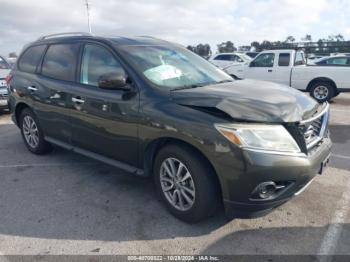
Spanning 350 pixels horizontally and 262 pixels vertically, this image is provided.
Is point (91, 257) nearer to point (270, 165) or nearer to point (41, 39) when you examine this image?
point (270, 165)

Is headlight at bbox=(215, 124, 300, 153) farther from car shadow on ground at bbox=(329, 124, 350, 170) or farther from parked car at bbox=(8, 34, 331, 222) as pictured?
car shadow on ground at bbox=(329, 124, 350, 170)

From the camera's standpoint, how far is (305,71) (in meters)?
10.8

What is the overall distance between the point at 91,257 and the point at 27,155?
3.28 m

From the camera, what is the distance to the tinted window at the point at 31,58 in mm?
5109

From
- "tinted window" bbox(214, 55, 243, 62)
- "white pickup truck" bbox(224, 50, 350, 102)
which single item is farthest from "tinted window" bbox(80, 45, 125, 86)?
"tinted window" bbox(214, 55, 243, 62)

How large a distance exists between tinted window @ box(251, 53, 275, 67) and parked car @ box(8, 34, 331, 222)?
768 cm

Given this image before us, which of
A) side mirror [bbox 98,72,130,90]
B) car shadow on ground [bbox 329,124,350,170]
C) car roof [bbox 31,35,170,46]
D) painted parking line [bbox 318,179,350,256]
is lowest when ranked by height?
painted parking line [bbox 318,179,350,256]

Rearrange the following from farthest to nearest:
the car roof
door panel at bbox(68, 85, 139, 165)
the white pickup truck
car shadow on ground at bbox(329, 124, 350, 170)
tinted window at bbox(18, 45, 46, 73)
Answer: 1. the white pickup truck
2. tinted window at bbox(18, 45, 46, 73)
3. car shadow on ground at bbox(329, 124, 350, 170)
4. the car roof
5. door panel at bbox(68, 85, 139, 165)

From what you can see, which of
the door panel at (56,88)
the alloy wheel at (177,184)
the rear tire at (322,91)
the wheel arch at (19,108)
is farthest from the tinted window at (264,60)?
the alloy wheel at (177,184)

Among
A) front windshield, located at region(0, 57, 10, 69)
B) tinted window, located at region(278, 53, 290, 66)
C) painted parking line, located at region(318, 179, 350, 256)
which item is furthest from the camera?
tinted window, located at region(278, 53, 290, 66)

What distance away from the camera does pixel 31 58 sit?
5281 mm

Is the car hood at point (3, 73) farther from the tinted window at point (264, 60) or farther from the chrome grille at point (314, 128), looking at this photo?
the chrome grille at point (314, 128)

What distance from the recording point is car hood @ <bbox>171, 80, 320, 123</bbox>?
286 centimetres

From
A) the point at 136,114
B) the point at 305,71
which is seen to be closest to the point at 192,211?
the point at 136,114
